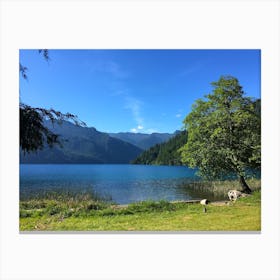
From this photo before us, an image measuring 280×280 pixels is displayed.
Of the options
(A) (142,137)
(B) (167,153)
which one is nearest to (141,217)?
(A) (142,137)

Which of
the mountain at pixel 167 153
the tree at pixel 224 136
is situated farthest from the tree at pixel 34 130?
the tree at pixel 224 136

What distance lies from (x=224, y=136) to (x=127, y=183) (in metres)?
5.17

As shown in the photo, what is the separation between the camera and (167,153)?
8.16 meters

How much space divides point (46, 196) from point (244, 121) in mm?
6081

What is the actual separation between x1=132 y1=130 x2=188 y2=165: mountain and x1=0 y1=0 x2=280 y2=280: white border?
2343 mm

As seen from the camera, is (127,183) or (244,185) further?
(127,183)

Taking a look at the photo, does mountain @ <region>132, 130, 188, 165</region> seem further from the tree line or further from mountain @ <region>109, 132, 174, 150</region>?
mountain @ <region>109, 132, 174, 150</region>

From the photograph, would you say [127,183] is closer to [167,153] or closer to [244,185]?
[167,153]

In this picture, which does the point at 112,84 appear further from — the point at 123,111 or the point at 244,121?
the point at 244,121

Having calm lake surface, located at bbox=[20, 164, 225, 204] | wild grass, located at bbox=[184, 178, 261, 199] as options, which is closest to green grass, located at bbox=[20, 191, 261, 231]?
wild grass, located at bbox=[184, 178, 261, 199]

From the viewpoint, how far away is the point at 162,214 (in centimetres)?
599
